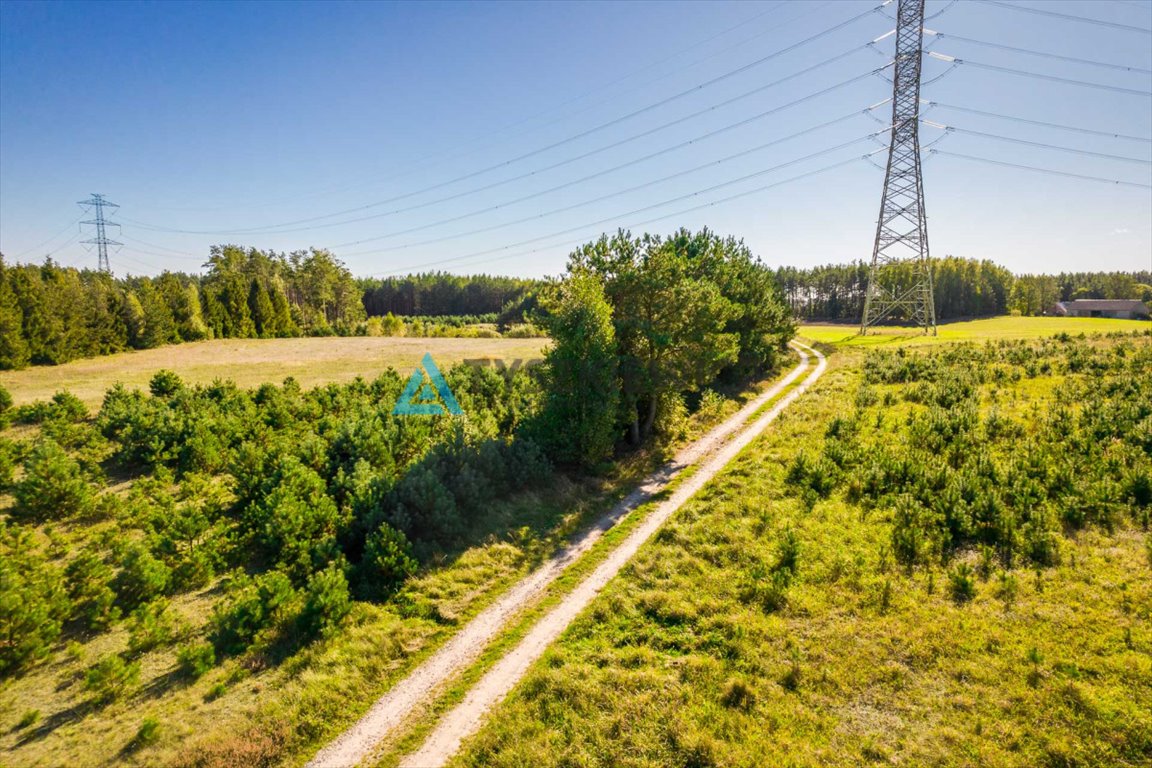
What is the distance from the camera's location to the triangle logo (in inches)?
1058

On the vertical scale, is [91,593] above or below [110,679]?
above

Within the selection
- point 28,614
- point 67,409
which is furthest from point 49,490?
point 67,409

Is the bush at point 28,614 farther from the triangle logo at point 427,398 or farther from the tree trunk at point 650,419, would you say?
A: the tree trunk at point 650,419

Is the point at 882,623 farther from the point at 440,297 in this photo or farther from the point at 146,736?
the point at 440,297

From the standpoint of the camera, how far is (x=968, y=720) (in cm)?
820

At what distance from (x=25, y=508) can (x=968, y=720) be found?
2700 cm

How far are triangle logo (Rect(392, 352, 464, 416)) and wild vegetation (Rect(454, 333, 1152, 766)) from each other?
51.8ft

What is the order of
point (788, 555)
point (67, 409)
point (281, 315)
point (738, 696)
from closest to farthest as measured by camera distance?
point (738, 696) < point (788, 555) < point (67, 409) < point (281, 315)

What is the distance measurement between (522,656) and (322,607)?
203 inches

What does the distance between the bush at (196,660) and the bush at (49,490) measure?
10.4m

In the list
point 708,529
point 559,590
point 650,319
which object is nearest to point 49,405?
point 559,590

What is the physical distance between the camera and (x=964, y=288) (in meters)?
104

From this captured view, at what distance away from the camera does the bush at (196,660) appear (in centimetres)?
1019

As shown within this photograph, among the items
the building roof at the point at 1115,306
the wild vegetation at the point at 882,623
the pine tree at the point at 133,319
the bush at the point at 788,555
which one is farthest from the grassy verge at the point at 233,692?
the building roof at the point at 1115,306
